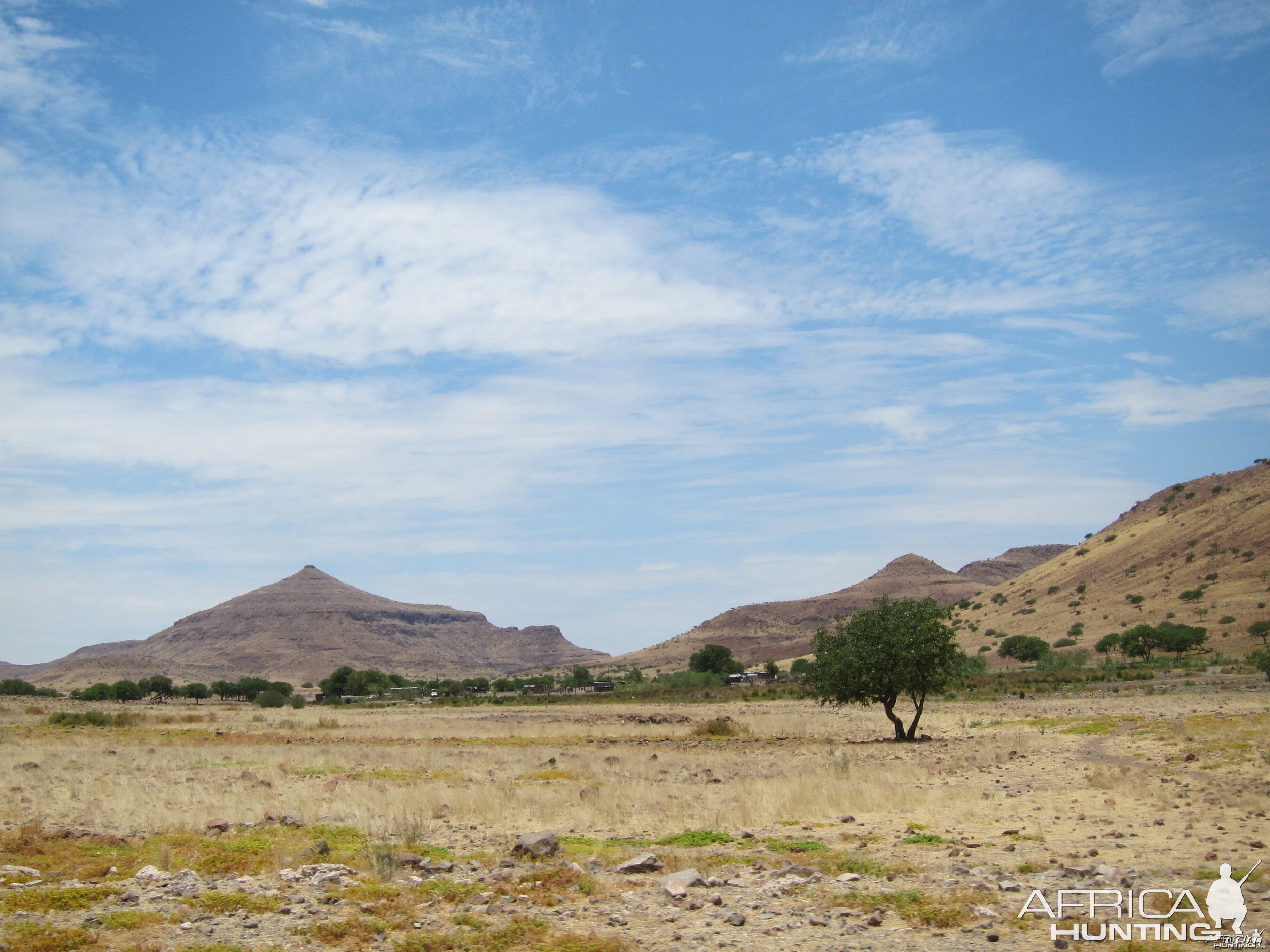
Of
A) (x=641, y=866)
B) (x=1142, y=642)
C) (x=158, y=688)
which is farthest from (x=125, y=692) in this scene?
(x=641, y=866)

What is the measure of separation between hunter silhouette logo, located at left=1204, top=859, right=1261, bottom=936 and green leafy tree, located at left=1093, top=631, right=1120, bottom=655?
8096cm

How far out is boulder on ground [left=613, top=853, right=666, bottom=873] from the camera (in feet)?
40.4

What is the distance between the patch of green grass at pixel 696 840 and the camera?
47.3 feet

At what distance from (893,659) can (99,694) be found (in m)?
93.2

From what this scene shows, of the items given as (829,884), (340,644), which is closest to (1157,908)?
(829,884)

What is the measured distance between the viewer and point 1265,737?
22422mm

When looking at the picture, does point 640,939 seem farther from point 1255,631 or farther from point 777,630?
point 777,630

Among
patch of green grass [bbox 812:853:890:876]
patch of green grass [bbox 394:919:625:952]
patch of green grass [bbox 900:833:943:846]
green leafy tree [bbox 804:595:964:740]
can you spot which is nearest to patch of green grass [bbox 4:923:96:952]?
patch of green grass [bbox 394:919:625:952]

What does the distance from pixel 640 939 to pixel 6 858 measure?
10082 millimetres

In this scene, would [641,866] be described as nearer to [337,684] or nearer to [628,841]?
[628,841]

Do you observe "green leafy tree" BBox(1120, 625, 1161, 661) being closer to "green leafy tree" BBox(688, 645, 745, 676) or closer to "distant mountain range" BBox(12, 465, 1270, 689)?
"distant mountain range" BBox(12, 465, 1270, 689)

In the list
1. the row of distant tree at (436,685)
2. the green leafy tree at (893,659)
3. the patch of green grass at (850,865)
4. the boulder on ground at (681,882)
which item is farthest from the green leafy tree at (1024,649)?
the boulder on ground at (681,882)

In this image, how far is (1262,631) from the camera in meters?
68.5

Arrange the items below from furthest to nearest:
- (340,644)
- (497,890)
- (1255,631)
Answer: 1. (340,644)
2. (1255,631)
3. (497,890)
